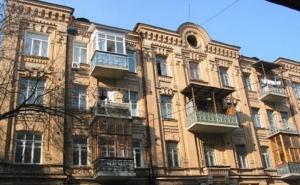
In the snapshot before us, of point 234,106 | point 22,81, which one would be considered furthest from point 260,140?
point 22,81

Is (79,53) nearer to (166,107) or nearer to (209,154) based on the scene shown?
(166,107)

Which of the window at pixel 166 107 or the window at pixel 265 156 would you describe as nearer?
the window at pixel 166 107

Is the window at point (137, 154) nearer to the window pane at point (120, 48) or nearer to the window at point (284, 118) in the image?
the window pane at point (120, 48)

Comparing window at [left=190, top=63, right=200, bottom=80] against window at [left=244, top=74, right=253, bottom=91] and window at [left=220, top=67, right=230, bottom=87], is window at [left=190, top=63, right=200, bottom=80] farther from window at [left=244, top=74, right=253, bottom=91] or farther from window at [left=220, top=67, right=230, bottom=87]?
window at [left=244, top=74, right=253, bottom=91]

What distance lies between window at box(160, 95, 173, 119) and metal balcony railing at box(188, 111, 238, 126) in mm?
1349

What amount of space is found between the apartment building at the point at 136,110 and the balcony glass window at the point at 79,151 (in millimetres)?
58

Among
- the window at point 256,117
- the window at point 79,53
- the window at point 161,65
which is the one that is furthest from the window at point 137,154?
the window at point 256,117

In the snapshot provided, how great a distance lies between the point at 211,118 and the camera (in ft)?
71.5

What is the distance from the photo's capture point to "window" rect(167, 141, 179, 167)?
2062 cm

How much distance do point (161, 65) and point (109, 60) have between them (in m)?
4.83

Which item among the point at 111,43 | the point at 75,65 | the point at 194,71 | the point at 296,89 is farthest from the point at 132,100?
the point at 296,89

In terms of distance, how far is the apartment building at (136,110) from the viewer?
57.6 ft

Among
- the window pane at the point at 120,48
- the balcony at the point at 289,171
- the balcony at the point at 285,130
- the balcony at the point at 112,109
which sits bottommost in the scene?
the balcony at the point at 289,171

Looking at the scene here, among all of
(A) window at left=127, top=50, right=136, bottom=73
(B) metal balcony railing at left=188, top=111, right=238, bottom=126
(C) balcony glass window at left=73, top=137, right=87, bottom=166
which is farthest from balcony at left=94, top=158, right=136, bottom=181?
(A) window at left=127, top=50, right=136, bottom=73
